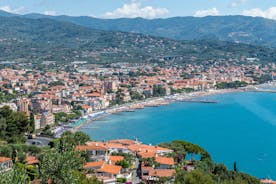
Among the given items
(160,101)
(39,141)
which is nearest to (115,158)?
(39,141)

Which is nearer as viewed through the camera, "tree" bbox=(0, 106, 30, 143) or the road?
"tree" bbox=(0, 106, 30, 143)

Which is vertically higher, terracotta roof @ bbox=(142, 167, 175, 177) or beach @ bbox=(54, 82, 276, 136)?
terracotta roof @ bbox=(142, 167, 175, 177)

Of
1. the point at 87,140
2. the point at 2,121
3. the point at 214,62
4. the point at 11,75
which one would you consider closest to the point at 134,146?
the point at 87,140

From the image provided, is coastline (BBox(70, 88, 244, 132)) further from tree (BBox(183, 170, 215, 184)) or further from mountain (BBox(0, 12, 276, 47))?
mountain (BBox(0, 12, 276, 47))

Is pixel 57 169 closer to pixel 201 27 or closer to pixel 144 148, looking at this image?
pixel 144 148

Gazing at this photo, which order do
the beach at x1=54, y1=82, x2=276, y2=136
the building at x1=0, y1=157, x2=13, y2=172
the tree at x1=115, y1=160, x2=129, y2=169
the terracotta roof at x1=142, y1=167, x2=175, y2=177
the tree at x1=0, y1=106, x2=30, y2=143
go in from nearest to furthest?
the building at x1=0, y1=157, x2=13, y2=172 → the terracotta roof at x1=142, y1=167, x2=175, y2=177 → the tree at x1=115, y1=160, x2=129, y2=169 → the tree at x1=0, y1=106, x2=30, y2=143 → the beach at x1=54, y1=82, x2=276, y2=136

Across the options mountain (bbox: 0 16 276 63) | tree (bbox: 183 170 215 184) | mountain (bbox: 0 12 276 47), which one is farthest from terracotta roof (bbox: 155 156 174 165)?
mountain (bbox: 0 12 276 47)

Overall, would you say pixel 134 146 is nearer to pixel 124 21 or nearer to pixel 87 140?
pixel 87 140
